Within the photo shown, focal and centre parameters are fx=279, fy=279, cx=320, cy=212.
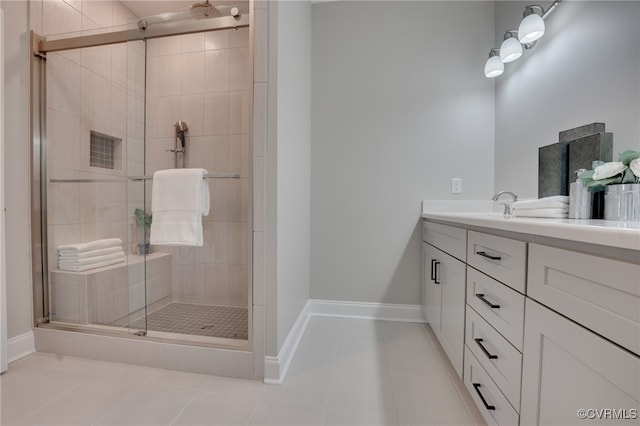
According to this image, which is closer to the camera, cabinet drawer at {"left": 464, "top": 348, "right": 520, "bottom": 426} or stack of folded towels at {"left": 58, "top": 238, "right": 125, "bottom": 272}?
cabinet drawer at {"left": 464, "top": 348, "right": 520, "bottom": 426}

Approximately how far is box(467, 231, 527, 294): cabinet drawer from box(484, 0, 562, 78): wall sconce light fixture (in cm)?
123

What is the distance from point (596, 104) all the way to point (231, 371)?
2.22m

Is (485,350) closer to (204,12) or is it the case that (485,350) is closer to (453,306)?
(453,306)

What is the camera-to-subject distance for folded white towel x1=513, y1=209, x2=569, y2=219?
112 centimetres

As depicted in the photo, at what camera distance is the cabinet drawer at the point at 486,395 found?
3.04 ft

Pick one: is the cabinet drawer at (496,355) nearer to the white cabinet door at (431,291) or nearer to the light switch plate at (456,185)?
the white cabinet door at (431,291)

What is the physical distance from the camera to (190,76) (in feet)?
7.43

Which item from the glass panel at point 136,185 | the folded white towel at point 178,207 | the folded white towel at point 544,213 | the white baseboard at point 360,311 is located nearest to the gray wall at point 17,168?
the glass panel at point 136,185

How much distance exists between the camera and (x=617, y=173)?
98cm

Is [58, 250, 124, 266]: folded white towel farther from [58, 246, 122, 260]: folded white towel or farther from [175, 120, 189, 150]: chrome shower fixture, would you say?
[175, 120, 189, 150]: chrome shower fixture

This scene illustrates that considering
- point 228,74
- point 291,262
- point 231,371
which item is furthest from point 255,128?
point 231,371

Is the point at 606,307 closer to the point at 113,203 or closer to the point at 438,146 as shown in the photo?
the point at 438,146

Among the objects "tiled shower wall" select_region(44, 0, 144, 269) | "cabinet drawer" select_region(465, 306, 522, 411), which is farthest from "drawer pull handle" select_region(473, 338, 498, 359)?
"tiled shower wall" select_region(44, 0, 144, 269)

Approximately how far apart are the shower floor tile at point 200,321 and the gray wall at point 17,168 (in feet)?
2.12
